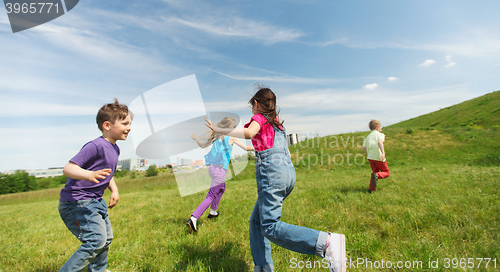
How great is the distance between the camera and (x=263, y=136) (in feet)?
9.64

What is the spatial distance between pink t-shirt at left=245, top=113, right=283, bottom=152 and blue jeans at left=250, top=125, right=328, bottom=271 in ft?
0.22

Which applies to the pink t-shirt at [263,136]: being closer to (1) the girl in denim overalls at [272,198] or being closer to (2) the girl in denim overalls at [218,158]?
(1) the girl in denim overalls at [272,198]

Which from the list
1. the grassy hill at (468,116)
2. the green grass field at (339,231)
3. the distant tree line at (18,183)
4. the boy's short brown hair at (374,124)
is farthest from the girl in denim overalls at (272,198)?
the distant tree line at (18,183)

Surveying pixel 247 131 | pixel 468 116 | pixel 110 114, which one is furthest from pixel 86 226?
pixel 468 116

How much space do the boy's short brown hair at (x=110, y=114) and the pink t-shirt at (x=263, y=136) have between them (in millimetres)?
1948

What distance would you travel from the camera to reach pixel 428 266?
2.68m

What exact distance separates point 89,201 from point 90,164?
48 cm

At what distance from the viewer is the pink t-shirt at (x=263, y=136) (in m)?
2.91

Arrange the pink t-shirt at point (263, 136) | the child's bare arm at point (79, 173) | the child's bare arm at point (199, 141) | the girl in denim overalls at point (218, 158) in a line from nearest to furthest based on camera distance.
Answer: the child's bare arm at point (79, 173), the pink t-shirt at point (263, 136), the child's bare arm at point (199, 141), the girl in denim overalls at point (218, 158)

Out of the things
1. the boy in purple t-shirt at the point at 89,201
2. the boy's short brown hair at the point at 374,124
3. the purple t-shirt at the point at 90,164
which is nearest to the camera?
the boy in purple t-shirt at the point at 89,201

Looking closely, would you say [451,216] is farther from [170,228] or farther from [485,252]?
[170,228]

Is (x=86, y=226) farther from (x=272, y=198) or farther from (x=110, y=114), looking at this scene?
(x=272, y=198)

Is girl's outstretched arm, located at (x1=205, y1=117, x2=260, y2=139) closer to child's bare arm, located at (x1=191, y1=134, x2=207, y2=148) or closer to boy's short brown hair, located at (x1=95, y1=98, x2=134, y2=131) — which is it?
boy's short brown hair, located at (x1=95, y1=98, x2=134, y2=131)

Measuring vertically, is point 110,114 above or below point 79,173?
above
